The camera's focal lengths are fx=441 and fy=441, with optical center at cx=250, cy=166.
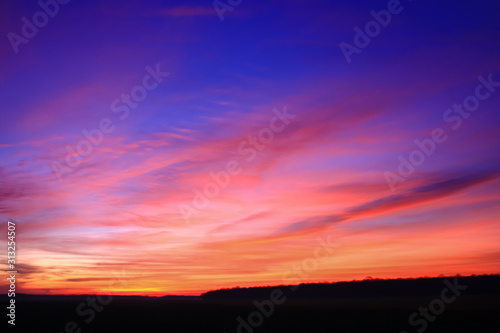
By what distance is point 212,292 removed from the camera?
14725 centimetres

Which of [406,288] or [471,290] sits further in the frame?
[406,288]

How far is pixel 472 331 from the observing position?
72.8ft

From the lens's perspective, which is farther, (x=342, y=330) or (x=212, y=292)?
(x=212, y=292)

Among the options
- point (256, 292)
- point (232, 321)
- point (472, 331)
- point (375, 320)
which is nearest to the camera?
point (472, 331)

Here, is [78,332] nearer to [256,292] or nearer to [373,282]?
[373,282]

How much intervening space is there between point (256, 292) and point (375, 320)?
93.1m

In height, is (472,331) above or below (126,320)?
below

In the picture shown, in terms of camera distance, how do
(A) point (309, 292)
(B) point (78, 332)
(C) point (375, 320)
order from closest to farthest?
(B) point (78, 332), (C) point (375, 320), (A) point (309, 292)

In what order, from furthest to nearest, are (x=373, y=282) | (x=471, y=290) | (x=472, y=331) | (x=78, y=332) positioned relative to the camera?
(x=373, y=282) → (x=471, y=290) → (x=78, y=332) → (x=472, y=331)

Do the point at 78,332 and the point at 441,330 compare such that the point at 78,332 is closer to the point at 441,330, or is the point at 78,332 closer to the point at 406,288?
the point at 441,330

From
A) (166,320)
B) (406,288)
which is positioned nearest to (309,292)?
(406,288)

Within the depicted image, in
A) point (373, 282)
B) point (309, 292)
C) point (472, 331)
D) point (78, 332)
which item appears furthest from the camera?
point (309, 292)

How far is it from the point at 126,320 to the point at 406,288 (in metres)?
65.1

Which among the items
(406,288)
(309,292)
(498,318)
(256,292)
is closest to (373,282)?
(406,288)
